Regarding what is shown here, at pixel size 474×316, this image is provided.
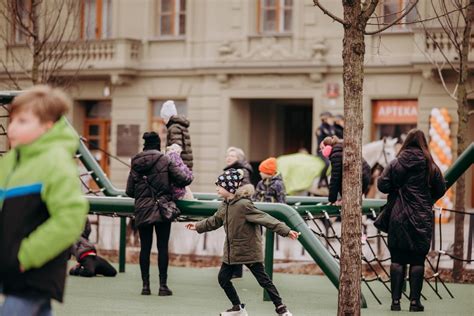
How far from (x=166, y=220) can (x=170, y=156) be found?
0.72 m

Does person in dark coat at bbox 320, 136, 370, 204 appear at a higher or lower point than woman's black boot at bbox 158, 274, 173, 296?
higher

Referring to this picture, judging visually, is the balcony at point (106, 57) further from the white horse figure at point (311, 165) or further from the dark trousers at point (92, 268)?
the dark trousers at point (92, 268)

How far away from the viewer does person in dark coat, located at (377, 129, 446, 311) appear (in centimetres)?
1214

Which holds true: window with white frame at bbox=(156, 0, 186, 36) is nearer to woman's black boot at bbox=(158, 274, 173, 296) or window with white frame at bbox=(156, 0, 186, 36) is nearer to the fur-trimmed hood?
woman's black boot at bbox=(158, 274, 173, 296)

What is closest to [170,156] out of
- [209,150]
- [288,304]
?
[288,304]

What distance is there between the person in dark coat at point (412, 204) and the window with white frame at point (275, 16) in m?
21.9

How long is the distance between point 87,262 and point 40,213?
30.1 ft

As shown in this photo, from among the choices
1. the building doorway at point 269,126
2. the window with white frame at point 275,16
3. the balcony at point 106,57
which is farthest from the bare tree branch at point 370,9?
the balcony at point 106,57

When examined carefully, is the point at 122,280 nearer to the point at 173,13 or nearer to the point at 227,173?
the point at 227,173

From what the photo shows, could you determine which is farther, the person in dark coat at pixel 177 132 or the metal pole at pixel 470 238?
the metal pole at pixel 470 238

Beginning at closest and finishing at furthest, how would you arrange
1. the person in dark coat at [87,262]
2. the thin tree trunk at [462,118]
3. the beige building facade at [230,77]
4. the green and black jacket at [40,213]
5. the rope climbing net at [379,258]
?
the green and black jacket at [40,213], the rope climbing net at [379,258], the person in dark coat at [87,262], the thin tree trunk at [462,118], the beige building facade at [230,77]

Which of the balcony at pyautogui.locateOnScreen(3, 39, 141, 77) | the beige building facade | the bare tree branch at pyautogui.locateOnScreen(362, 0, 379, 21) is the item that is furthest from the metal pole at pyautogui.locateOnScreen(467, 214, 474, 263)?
the balcony at pyautogui.locateOnScreen(3, 39, 141, 77)

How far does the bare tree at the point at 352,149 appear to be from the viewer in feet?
32.7

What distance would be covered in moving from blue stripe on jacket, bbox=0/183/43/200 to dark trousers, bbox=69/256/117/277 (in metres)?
9.11
